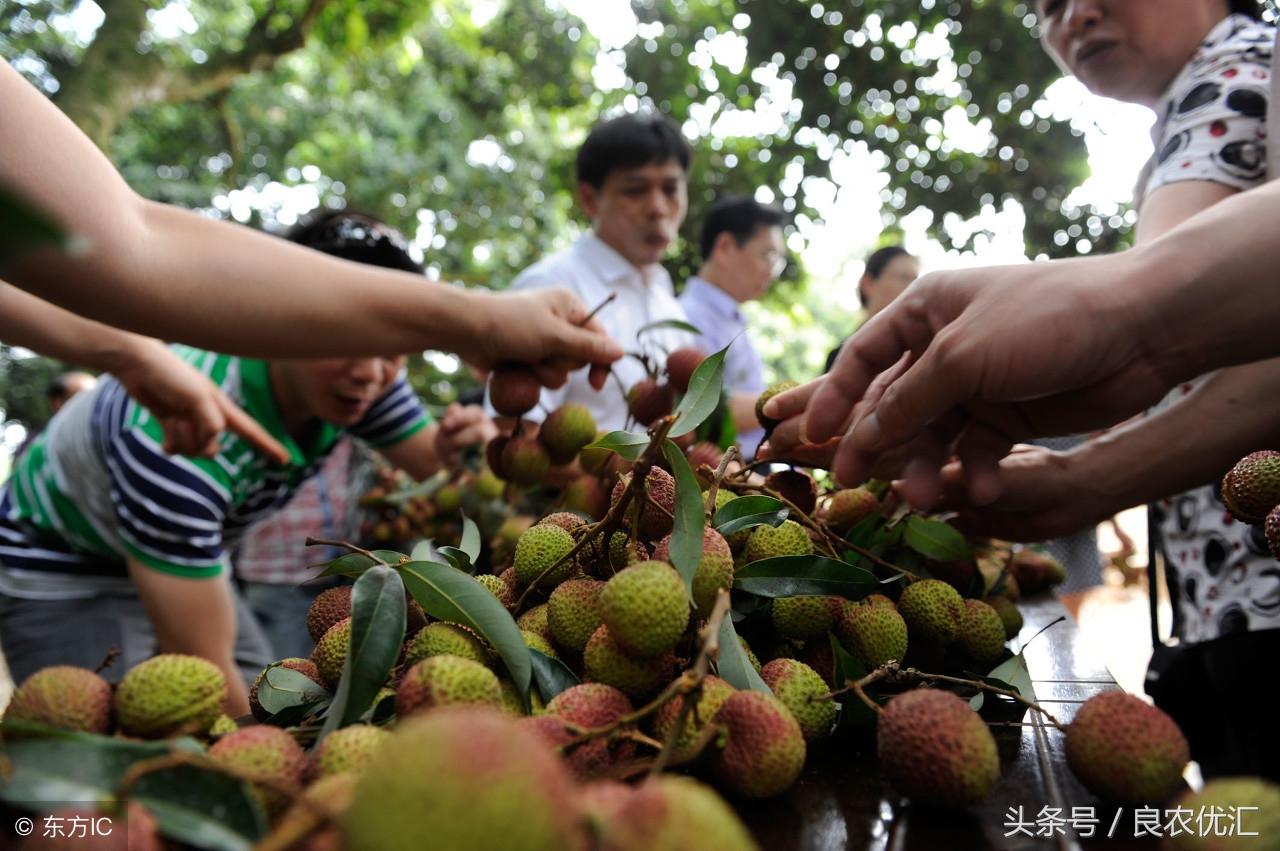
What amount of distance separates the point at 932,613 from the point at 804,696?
0.22 meters

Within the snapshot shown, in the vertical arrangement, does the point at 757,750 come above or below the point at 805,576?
below

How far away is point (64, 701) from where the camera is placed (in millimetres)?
527

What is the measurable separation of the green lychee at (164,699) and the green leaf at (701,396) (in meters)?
0.44

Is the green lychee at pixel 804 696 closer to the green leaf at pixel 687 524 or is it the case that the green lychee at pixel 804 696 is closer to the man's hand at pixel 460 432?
the green leaf at pixel 687 524

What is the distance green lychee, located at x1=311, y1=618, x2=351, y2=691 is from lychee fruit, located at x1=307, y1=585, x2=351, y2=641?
0.07 meters

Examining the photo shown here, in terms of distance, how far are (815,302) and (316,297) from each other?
21192 millimetres

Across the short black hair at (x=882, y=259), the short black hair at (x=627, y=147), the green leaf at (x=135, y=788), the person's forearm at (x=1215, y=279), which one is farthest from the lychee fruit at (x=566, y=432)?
the short black hair at (x=882, y=259)

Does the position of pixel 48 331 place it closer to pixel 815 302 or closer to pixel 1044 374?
pixel 1044 374

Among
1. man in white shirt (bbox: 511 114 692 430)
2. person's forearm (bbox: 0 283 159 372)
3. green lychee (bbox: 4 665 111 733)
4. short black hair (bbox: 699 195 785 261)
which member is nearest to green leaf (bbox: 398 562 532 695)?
green lychee (bbox: 4 665 111 733)

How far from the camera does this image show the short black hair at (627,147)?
9.09 ft

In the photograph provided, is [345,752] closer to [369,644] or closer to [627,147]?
[369,644]

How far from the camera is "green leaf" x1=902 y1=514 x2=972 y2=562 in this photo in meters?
0.98

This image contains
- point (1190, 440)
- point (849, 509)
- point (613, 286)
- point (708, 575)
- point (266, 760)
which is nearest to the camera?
point (266, 760)

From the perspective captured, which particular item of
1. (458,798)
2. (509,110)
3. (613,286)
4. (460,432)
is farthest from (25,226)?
(509,110)
